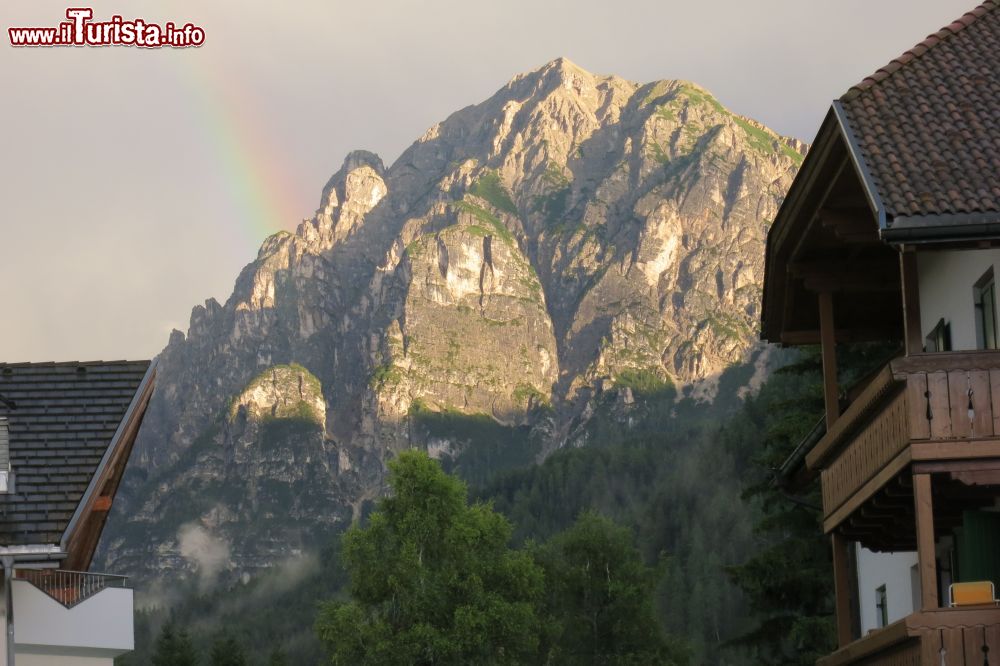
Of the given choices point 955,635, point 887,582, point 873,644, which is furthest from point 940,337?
point 887,582

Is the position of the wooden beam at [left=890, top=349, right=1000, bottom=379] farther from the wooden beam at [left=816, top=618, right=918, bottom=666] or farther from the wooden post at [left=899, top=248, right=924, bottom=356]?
the wooden beam at [left=816, top=618, right=918, bottom=666]

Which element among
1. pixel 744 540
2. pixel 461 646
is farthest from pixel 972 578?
pixel 744 540

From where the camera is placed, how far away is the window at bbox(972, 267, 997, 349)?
22.0m

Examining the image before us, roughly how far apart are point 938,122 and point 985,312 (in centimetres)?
296

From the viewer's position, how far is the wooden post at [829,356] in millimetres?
27312

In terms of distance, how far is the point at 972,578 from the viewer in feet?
73.3

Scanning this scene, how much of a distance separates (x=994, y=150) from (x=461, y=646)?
3648 centimetres

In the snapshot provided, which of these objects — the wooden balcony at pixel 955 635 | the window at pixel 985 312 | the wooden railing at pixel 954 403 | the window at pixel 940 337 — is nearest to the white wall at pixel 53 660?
the wooden balcony at pixel 955 635

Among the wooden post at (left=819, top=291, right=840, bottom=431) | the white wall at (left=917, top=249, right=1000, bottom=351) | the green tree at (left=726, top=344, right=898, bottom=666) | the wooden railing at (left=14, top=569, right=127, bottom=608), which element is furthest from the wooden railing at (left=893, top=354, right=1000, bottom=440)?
the green tree at (left=726, top=344, right=898, bottom=666)

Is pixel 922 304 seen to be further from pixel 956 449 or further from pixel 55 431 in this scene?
pixel 55 431

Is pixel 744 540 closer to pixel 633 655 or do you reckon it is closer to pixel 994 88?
pixel 633 655

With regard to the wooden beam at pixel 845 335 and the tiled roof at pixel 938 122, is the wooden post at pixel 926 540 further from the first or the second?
the wooden beam at pixel 845 335

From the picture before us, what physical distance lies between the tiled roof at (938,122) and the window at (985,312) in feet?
7.42

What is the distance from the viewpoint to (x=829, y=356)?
27438mm
